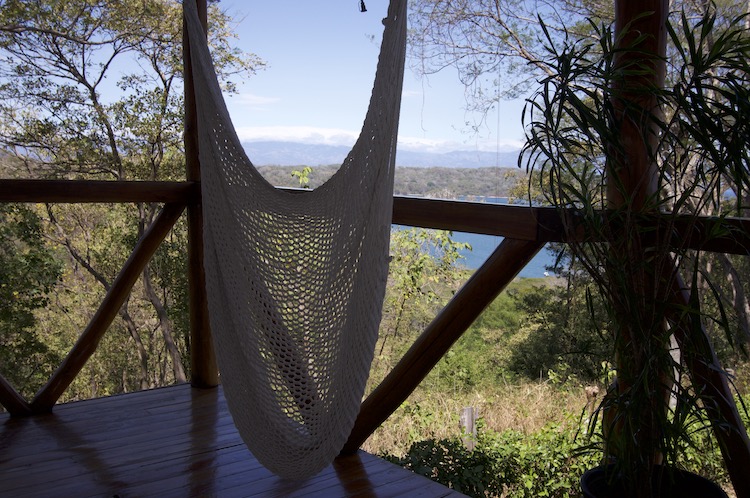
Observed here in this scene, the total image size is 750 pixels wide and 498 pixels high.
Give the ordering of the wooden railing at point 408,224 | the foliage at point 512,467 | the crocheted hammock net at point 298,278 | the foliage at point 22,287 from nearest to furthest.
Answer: the crocheted hammock net at point 298,278 < the wooden railing at point 408,224 < the foliage at point 512,467 < the foliage at point 22,287

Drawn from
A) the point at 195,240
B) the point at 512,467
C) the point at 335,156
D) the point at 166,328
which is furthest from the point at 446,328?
the point at 166,328

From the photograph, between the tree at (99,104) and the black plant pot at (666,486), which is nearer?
the black plant pot at (666,486)

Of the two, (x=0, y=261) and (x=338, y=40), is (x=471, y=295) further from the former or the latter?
(x=338, y=40)

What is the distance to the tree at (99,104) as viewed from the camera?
596 centimetres

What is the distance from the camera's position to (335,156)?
6379mm

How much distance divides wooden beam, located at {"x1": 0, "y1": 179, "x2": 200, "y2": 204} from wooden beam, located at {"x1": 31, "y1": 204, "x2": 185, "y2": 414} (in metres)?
0.08

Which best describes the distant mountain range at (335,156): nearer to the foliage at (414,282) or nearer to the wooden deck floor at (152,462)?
the foliage at (414,282)

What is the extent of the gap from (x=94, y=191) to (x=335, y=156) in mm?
4051

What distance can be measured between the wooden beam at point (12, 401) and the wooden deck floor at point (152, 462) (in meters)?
0.04

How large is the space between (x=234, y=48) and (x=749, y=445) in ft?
21.6

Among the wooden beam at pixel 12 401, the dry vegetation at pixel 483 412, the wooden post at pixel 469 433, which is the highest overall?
the wooden beam at pixel 12 401

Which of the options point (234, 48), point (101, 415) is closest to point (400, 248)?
point (234, 48)

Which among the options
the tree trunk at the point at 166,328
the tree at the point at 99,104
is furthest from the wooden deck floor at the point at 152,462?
the tree trunk at the point at 166,328

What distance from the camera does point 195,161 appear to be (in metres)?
2.76
